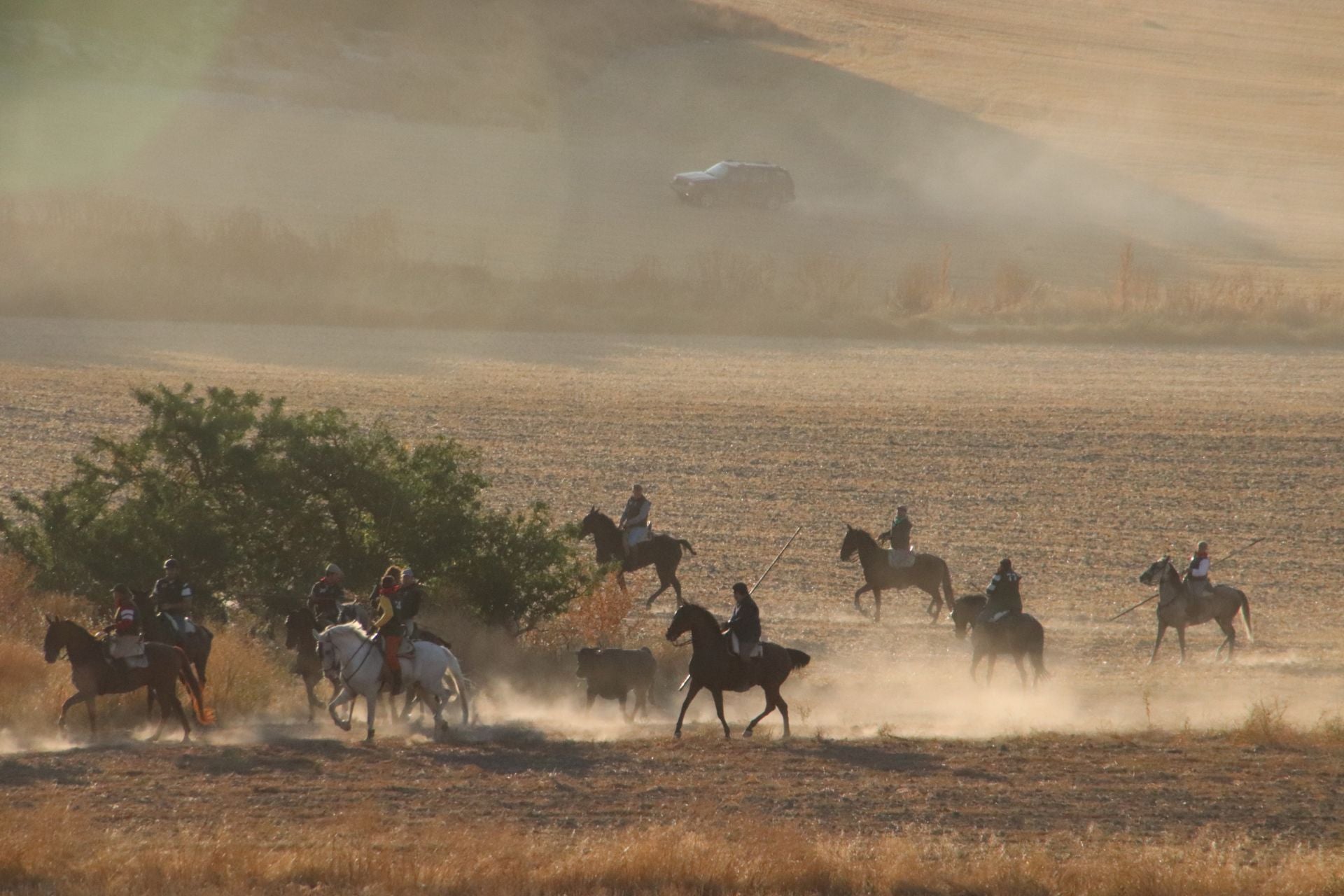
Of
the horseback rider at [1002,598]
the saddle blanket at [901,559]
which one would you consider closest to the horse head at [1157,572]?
the horseback rider at [1002,598]

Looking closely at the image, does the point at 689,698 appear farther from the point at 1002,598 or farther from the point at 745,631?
the point at 1002,598

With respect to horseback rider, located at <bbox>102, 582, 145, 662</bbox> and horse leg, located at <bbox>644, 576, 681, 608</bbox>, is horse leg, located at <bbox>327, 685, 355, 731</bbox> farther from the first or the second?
horse leg, located at <bbox>644, 576, 681, 608</bbox>

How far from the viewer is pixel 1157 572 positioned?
64.7 ft

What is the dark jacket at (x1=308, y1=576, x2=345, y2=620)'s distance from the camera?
50.9 ft

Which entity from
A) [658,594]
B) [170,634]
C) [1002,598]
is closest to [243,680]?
[170,634]

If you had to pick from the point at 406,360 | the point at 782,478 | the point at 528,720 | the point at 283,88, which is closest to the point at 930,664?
the point at 528,720

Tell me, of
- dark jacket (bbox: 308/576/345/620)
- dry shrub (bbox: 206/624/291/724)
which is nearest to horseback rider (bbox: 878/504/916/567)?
dry shrub (bbox: 206/624/291/724)

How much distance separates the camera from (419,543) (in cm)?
1812

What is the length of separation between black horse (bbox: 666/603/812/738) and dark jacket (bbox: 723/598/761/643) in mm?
154

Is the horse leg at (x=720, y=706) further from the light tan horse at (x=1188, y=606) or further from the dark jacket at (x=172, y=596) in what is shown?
the light tan horse at (x=1188, y=606)

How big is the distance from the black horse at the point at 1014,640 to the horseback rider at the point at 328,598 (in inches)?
283

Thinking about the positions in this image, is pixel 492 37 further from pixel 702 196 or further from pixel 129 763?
pixel 129 763

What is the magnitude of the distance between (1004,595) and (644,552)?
527 cm

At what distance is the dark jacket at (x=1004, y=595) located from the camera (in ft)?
59.2
